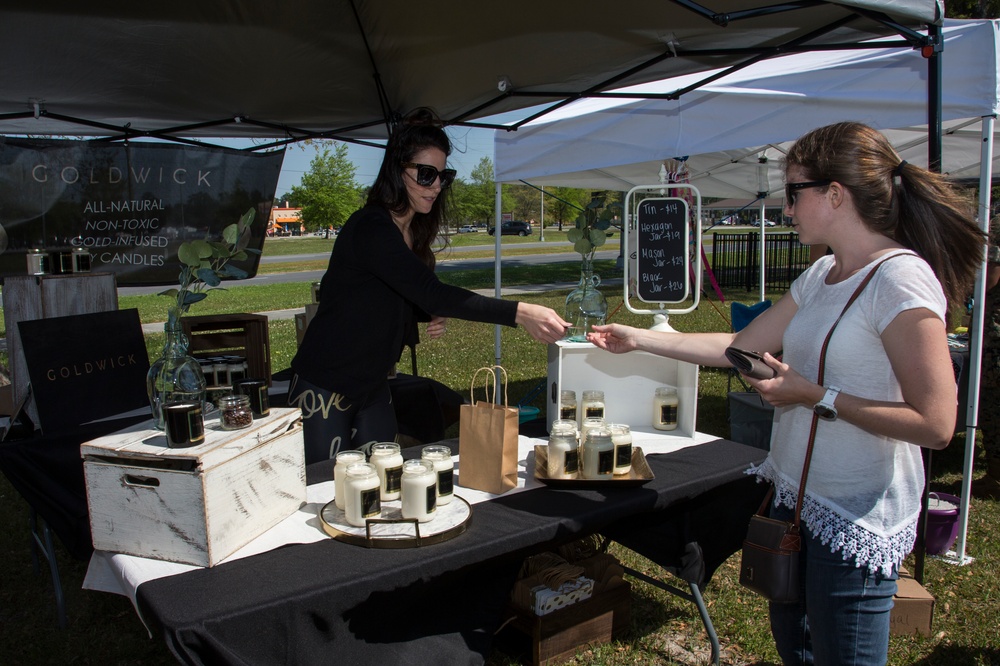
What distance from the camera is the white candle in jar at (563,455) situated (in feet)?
6.25

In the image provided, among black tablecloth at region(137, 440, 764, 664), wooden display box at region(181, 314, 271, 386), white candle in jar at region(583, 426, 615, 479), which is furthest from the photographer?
wooden display box at region(181, 314, 271, 386)

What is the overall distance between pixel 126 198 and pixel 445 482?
3.23 meters

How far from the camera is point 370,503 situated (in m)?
1.58

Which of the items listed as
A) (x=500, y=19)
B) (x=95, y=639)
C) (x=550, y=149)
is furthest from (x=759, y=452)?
(x=550, y=149)

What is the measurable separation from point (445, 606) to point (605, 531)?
2.35ft

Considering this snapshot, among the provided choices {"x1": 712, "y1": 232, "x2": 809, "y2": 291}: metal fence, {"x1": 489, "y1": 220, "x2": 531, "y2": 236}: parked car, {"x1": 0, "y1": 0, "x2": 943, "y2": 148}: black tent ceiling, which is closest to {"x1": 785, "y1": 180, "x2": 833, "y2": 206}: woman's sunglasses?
{"x1": 0, "y1": 0, "x2": 943, "y2": 148}: black tent ceiling

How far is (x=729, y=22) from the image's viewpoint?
92.0 inches

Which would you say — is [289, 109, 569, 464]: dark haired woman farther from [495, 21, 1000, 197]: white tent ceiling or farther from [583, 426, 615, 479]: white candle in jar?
[495, 21, 1000, 197]: white tent ceiling

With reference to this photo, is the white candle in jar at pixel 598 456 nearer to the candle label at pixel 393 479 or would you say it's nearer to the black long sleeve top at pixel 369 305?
the black long sleeve top at pixel 369 305

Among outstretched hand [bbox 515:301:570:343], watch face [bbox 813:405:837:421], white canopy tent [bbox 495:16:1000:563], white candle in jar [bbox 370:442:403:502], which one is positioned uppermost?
white canopy tent [bbox 495:16:1000:563]

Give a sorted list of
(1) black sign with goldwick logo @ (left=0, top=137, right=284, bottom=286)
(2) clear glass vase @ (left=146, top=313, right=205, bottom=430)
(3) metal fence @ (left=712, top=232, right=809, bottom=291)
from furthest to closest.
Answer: (3) metal fence @ (left=712, top=232, right=809, bottom=291), (1) black sign with goldwick logo @ (left=0, top=137, right=284, bottom=286), (2) clear glass vase @ (left=146, top=313, right=205, bottom=430)

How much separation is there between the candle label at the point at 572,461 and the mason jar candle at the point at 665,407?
654 millimetres

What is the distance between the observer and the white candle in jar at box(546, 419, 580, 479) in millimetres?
1905

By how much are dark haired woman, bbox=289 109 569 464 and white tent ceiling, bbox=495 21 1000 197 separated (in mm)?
2219
